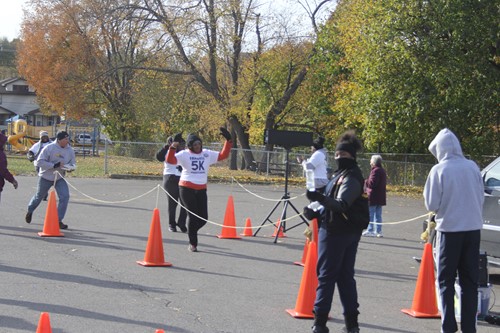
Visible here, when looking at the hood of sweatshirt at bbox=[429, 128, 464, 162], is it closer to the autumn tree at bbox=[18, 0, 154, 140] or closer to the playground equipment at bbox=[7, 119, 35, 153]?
the autumn tree at bbox=[18, 0, 154, 140]

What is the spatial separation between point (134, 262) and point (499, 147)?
26.0 meters

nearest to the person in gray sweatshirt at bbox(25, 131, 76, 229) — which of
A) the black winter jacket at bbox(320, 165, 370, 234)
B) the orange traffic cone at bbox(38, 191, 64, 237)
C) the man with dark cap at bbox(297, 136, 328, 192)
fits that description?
the orange traffic cone at bbox(38, 191, 64, 237)

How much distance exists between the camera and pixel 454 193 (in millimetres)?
6676

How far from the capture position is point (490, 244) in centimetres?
975

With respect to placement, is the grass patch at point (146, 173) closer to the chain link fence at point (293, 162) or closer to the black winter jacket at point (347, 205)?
the chain link fence at point (293, 162)

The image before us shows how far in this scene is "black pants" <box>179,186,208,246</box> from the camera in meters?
11.5

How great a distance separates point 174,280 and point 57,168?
5204 millimetres

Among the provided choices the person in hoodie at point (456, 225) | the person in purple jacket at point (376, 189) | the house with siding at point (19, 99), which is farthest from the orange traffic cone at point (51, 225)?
the house with siding at point (19, 99)

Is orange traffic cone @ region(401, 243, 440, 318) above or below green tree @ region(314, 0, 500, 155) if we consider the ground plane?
below

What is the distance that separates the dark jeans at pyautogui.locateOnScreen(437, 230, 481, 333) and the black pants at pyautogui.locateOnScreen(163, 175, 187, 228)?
8.10 metres

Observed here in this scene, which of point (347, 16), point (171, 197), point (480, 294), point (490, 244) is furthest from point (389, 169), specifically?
point (480, 294)

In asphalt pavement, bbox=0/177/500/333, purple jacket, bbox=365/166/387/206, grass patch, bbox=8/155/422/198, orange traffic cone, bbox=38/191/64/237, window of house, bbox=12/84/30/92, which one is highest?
window of house, bbox=12/84/30/92

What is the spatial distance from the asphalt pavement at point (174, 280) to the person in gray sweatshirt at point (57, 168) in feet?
1.66

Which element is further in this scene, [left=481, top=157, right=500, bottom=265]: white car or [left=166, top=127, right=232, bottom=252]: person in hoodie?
[left=166, top=127, right=232, bottom=252]: person in hoodie
